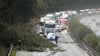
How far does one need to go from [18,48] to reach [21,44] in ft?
5.65

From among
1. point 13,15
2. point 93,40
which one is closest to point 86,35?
point 93,40

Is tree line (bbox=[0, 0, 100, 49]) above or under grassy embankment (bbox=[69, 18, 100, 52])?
above

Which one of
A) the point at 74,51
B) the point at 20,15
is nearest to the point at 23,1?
the point at 20,15

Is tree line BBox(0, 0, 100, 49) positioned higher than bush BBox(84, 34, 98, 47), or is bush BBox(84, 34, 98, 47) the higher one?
tree line BBox(0, 0, 100, 49)

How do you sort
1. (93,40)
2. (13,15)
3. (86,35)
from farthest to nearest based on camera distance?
(86,35), (13,15), (93,40)

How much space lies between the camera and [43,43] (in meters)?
50.5

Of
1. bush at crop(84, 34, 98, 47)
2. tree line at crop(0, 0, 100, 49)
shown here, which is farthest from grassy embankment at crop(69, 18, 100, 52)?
tree line at crop(0, 0, 100, 49)

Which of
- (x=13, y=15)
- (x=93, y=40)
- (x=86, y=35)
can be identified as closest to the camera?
(x=93, y=40)

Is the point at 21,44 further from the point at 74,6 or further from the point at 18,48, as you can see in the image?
the point at 74,6

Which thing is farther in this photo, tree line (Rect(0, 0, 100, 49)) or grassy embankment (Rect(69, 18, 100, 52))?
grassy embankment (Rect(69, 18, 100, 52))

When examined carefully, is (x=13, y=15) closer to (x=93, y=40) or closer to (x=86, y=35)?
(x=86, y=35)

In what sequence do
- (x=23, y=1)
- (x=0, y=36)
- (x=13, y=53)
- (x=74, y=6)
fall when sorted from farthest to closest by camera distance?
(x=74, y=6) → (x=23, y=1) → (x=0, y=36) → (x=13, y=53)

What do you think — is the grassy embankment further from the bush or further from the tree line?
the tree line

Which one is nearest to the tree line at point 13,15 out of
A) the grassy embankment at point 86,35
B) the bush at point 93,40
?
the grassy embankment at point 86,35
